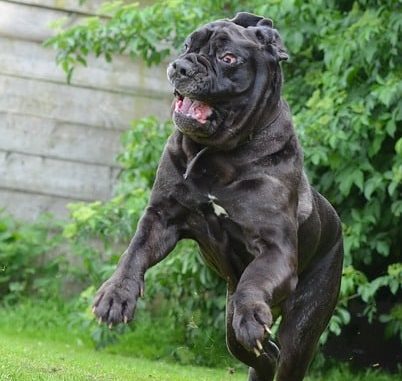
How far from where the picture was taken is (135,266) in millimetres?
5254

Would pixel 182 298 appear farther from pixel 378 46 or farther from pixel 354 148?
pixel 378 46

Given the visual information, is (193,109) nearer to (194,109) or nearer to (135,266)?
(194,109)

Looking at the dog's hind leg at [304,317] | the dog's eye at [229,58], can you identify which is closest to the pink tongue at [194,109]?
the dog's eye at [229,58]

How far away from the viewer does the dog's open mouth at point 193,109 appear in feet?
17.2

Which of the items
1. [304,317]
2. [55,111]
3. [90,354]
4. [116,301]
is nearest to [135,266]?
[116,301]

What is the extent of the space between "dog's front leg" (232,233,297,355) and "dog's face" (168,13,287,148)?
0.56 m

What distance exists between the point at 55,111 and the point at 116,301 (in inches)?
231

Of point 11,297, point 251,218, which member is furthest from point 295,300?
point 11,297

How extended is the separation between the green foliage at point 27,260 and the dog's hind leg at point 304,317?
450 centimetres

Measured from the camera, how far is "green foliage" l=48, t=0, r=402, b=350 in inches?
326

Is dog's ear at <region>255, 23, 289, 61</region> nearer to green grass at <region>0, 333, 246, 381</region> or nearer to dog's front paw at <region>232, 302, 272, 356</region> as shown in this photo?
A: dog's front paw at <region>232, 302, 272, 356</region>

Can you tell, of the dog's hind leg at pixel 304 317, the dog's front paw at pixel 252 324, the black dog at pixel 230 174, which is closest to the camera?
the dog's front paw at pixel 252 324

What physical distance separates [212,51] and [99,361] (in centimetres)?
338

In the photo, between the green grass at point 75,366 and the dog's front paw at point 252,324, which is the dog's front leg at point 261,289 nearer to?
the dog's front paw at point 252,324
